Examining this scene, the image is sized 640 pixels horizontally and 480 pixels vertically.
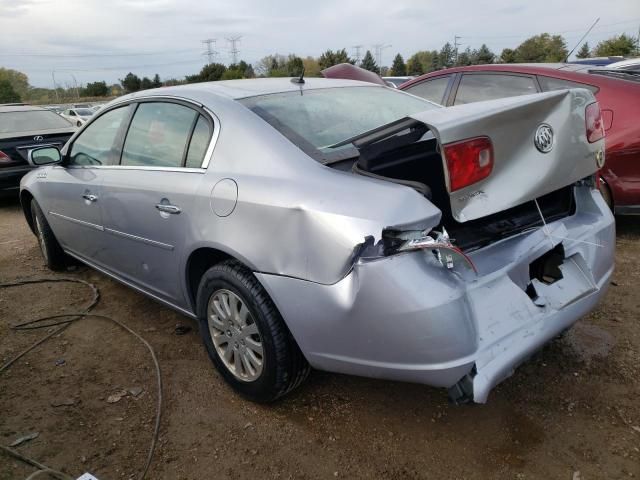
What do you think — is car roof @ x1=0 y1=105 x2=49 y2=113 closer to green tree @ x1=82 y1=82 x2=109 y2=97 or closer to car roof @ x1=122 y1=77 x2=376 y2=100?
car roof @ x1=122 y1=77 x2=376 y2=100

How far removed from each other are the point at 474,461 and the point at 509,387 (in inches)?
22.2

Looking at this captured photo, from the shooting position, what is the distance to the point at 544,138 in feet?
6.61

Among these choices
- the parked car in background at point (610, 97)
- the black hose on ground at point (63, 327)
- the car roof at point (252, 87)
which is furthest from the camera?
the parked car in background at point (610, 97)

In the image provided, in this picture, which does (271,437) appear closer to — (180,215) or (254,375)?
(254,375)

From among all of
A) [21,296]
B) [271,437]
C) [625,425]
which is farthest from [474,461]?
[21,296]

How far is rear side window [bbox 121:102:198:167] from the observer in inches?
106

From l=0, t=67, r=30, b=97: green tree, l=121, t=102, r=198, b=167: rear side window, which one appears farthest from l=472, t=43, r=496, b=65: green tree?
l=0, t=67, r=30, b=97: green tree

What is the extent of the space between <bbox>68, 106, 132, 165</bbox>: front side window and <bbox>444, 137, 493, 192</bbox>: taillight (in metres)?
2.24

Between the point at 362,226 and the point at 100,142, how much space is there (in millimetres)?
2427

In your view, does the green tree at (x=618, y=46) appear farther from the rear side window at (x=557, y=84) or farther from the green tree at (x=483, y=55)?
the rear side window at (x=557, y=84)

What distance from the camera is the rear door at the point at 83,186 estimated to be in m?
3.29

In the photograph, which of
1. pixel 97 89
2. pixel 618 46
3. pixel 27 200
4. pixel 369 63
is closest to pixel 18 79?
pixel 97 89

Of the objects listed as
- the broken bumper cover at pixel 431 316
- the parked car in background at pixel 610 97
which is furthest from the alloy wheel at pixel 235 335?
the parked car in background at pixel 610 97

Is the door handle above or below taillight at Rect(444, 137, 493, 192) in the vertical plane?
below
